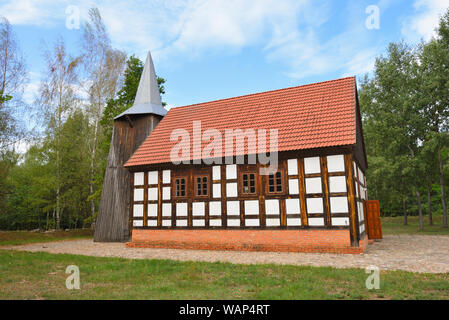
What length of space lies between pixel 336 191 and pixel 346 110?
3289 millimetres

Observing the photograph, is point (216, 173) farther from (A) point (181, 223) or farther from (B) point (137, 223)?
(B) point (137, 223)

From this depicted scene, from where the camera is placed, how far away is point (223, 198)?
12.7 m

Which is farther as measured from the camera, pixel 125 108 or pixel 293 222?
pixel 125 108

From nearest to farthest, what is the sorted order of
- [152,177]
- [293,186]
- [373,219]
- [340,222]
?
[340,222], [293,186], [373,219], [152,177]

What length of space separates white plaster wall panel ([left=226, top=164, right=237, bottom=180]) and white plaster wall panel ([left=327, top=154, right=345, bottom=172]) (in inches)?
143

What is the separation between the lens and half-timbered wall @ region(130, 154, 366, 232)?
10891 millimetres

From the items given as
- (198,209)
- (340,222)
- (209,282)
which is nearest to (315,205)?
(340,222)

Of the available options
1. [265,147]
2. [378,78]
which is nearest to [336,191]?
[265,147]

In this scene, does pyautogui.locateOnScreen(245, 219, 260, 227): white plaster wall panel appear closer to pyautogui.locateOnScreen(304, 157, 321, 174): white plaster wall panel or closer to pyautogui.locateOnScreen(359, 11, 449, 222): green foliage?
pyautogui.locateOnScreen(304, 157, 321, 174): white plaster wall panel

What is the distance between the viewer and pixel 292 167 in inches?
458

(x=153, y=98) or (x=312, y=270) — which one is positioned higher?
(x=153, y=98)

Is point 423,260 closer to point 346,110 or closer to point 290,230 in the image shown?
point 290,230

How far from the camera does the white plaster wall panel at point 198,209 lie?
1303cm

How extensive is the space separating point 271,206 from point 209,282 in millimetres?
5880
